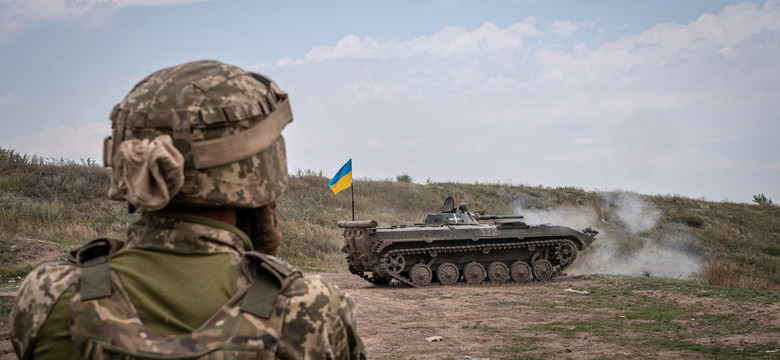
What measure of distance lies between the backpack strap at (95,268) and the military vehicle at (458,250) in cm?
1321

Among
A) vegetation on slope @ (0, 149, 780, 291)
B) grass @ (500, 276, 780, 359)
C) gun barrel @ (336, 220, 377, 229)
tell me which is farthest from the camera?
vegetation on slope @ (0, 149, 780, 291)

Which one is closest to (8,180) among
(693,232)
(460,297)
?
(460,297)

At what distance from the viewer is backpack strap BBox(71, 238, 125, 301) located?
5.70ft

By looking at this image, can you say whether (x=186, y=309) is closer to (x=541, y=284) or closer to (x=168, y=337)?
(x=168, y=337)

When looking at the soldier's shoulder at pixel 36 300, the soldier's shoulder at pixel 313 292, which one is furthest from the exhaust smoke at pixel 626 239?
the soldier's shoulder at pixel 36 300

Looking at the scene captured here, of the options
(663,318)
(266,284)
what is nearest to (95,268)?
(266,284)

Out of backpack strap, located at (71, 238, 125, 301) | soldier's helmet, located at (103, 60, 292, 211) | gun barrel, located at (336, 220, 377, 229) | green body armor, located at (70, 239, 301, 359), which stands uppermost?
gun barrel, located at (336, 220, 377, 229)

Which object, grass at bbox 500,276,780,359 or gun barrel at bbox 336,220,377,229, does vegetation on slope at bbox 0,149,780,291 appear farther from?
gun barrel at bbox 336,220,377,229

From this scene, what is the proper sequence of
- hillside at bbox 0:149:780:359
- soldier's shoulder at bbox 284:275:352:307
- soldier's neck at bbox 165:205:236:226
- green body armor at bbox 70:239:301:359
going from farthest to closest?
1. hillside at bbox 0:149:780:359
2. soldier's neck at bbox 165:205:236:226
3. soldier's shoulder at bbox 284:275:352:307
4. green body armor at bbox 70:239:301:359

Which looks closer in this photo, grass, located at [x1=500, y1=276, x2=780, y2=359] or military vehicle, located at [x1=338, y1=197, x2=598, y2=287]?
grass, located at [x1=500, y1=276, x2=780, y2=359]

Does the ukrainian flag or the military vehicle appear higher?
the ukrainian flag

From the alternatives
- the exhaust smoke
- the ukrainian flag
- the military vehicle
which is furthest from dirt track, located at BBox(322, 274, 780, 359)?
the exhaust smoke

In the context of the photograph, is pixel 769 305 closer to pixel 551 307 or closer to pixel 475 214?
pixel 551 307

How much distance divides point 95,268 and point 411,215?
1168 inches
